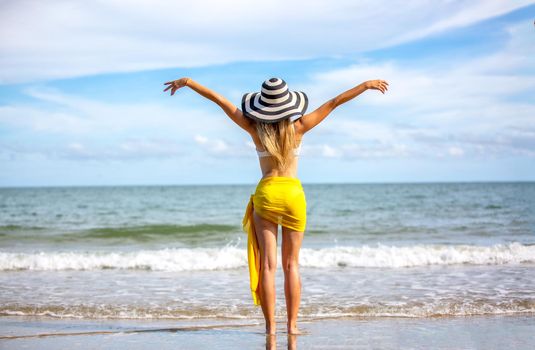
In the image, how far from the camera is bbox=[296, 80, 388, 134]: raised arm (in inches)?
165

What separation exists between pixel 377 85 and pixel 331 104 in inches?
14.8

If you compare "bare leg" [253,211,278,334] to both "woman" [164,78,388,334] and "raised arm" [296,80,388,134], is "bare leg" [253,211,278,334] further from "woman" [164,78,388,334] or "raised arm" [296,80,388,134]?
"raised arm" [296,80,388,134]

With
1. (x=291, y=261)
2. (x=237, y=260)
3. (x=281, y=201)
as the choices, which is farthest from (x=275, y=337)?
(x=237, y=260)

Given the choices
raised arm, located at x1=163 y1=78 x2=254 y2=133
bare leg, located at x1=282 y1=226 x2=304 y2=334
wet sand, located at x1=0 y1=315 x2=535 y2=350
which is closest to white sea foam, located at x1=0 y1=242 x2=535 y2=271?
wet sand, located at x1=0 y1=315 x2=535 y2=350

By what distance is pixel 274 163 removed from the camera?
4355mm

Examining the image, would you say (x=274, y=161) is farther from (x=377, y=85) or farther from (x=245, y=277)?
(x=245, y=277)

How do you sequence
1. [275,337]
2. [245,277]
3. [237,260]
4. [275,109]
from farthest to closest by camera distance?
[237,260] < [245,277] < [275,337] < [275,109]

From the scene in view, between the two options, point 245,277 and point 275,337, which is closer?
point 275,337

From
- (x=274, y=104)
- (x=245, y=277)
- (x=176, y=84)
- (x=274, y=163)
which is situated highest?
(x=176, y=84)

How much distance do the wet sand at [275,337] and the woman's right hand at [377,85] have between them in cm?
209

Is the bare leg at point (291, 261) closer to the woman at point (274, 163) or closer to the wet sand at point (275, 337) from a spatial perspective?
the woman at point (274, 163)

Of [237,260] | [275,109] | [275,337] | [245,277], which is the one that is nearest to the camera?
[275,109]

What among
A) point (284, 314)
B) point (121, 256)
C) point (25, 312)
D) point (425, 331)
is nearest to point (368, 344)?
point (425, 331)

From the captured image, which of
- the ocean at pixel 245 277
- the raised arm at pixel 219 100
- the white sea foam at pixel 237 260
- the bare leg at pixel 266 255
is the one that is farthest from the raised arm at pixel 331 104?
the white sea foam at pixel 237 260
